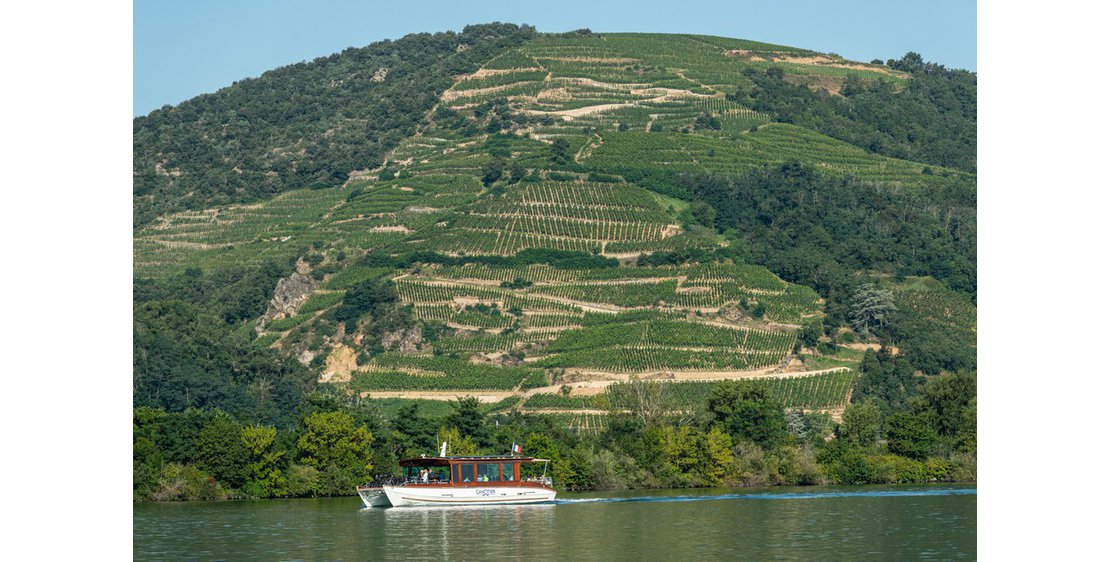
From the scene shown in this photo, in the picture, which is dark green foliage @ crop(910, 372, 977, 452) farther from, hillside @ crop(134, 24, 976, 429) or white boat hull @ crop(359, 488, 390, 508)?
white boat hull @ crop(359, 488, 390, 508)

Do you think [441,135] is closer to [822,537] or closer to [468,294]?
[468,294]

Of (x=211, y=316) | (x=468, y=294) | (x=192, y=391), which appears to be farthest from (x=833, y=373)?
(x=211, y=316)

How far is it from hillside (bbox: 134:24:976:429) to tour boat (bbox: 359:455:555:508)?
18334 mm

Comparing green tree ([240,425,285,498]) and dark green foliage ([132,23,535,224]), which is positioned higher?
dark green foliage ([132,23,535,224])

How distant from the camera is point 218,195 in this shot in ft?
491

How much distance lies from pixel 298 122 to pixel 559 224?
3025 inches

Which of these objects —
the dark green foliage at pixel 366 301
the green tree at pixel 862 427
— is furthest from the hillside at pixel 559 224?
the green tree at pixel 862 427

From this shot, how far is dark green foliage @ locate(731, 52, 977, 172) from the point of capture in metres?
146

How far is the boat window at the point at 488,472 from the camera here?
50.5 m

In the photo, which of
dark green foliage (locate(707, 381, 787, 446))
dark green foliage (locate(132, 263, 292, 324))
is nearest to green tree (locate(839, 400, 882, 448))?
dark green foliage (locate(707, 381, 787, 446))

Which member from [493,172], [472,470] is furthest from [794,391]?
[493,172]

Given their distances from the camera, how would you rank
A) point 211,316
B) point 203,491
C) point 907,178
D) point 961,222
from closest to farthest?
point 203,491 < point 211,316 < point 961,222 < point 907,178

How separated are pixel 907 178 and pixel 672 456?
75.4m
